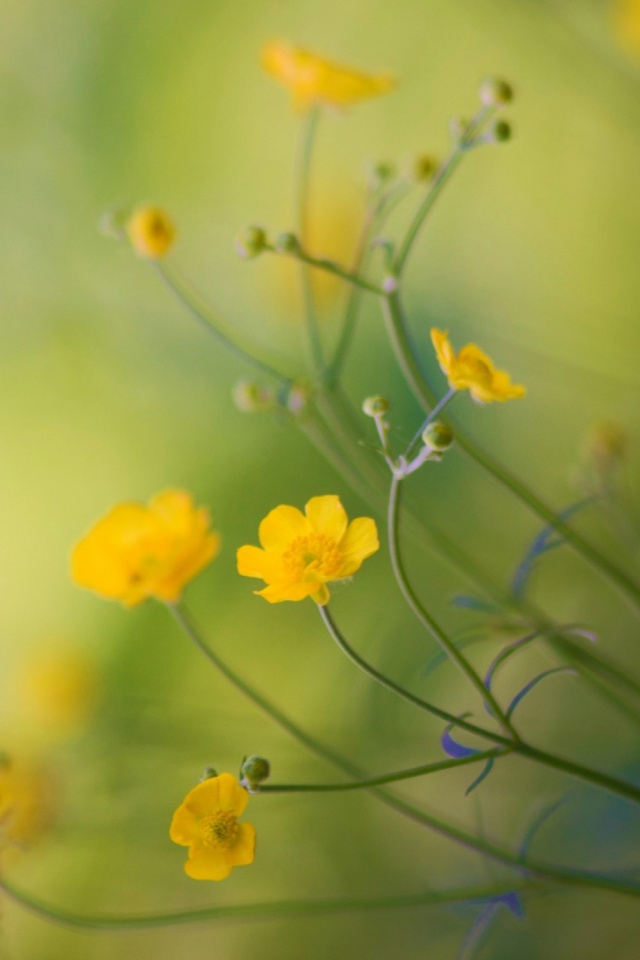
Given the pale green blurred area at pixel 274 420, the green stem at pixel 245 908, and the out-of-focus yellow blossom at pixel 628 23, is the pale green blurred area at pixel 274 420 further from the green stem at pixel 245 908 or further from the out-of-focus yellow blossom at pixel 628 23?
the green stem at pixel 245 908

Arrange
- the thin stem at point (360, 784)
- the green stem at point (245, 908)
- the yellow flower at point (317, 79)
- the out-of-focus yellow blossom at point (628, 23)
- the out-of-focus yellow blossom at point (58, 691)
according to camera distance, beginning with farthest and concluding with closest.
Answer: the out-of-focus yellow blossom at point (628, 23) → the out-of-focus yellow blossom at point (58, 691) → the yellow flower at point (317, 79) → the green stem at point (245, 908) → the thin stem at point (360, 784)

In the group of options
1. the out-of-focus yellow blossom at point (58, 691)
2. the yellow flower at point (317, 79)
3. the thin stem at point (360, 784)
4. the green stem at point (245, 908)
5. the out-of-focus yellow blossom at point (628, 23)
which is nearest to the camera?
the thin stem at point (360, 784)

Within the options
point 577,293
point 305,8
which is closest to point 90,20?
point 305,8

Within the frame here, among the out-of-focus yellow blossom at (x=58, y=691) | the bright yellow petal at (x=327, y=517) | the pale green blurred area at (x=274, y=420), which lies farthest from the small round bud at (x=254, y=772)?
the out-of-focus yellow blossom at (x=58, y=691)

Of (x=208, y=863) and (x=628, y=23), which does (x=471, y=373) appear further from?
(x=628, y=23)

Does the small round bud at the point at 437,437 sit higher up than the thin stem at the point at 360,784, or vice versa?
the small round bud at the point at 437,437

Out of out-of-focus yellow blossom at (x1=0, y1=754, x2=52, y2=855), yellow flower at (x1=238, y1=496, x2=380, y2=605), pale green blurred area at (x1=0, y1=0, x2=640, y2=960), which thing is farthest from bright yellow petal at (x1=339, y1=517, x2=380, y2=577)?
pale green blurred area at (x1=0, y1=0, x2=640, y2=960)
